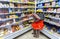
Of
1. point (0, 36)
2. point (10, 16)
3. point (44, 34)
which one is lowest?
point (44, 34)

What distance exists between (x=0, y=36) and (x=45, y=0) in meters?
2.79

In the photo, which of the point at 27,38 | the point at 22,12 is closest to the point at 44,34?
the point at 27,38

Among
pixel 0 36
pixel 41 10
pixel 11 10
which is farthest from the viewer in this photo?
pixel 41 10

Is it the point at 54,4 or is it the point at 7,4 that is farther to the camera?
the point at 54,4

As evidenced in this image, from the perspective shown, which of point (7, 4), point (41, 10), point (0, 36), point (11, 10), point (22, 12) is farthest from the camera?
point (41, 10)

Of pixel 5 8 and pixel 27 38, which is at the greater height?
pixel 5 8

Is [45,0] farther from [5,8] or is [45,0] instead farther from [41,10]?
[5,8]

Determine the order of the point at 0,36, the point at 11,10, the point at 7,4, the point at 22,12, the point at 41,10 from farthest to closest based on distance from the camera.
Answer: the point at 41,10
the point at 22,12
the point at 11,10
the point at 7,4
the point at 0,36

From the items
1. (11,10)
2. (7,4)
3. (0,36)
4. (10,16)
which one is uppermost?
(7,4)

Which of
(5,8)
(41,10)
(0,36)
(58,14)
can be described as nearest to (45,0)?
(41,10)

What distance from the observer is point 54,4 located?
12.6 ft

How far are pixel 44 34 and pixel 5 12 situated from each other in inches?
76.4

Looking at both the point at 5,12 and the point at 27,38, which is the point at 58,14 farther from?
the point at 5,12

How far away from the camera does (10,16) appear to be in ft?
12.1
